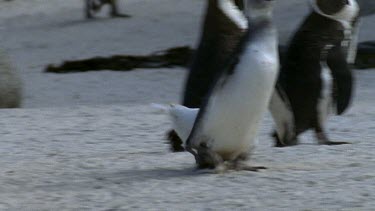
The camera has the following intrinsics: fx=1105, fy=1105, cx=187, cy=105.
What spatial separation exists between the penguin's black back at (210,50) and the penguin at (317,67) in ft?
1.27

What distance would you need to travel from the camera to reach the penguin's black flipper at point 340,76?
21.2ft

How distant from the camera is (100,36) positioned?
17.6 m

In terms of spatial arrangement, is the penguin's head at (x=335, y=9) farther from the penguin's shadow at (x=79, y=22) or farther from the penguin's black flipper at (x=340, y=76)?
the penguin's shadow at (x=79, y=22)

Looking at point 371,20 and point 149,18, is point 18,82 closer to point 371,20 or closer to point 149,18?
point 371,20

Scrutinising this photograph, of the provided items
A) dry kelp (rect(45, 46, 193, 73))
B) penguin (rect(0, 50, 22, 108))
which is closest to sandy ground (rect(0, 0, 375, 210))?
dry kelp (rect(45, 46, 193, 73))

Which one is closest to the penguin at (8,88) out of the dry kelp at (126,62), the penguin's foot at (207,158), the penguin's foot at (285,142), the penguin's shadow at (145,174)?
the dry kelp at (126,62)

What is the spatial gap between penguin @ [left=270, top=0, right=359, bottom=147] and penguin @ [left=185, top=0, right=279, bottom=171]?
95 cm

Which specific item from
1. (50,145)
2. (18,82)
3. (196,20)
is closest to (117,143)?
(50,145)

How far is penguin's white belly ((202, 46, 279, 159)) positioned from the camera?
522 centimetres

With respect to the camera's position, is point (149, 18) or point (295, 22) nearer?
point (295, 22)

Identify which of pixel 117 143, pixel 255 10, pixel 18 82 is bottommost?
pixel 18 82

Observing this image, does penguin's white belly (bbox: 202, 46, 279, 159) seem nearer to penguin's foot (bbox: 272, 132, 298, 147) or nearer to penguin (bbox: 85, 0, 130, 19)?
penguin's foot (bbox: 272, 132, 298, 147)

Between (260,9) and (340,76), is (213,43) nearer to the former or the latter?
(340,76)

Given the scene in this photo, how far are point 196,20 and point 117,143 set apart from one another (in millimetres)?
11780
